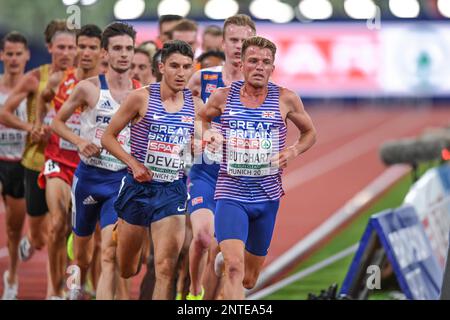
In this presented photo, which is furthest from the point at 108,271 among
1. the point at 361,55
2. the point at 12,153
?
the point at 361,55

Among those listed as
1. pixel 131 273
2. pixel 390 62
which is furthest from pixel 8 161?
pixel 390 62

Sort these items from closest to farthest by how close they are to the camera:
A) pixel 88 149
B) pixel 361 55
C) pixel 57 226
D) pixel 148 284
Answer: pixel 88 149 < pixel 57 226 < pixel 148 284 < pixel 361 55

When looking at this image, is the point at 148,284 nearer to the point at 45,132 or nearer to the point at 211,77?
the point at 45,132

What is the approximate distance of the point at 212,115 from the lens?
30.0ft

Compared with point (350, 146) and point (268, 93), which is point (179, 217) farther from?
point (350, 146)

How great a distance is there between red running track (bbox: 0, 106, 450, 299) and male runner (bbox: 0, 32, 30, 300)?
0.61 m

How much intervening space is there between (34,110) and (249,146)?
3887mm

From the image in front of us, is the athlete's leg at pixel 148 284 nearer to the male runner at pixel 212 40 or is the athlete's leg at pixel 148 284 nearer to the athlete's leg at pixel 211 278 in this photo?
the athlete's leg at pixel 211 278

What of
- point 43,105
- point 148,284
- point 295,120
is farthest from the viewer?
point 43,105

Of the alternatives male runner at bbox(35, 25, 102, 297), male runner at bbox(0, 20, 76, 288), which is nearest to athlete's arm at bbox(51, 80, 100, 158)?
male runner at bbox(35, 25, 102, 297)

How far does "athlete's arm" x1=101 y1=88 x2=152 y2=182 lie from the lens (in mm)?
9195

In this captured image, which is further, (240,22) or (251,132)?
(240,22)

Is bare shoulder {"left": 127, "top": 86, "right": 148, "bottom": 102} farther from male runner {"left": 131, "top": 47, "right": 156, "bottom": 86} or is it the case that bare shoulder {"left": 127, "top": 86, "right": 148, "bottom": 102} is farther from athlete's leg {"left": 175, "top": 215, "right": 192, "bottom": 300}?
male runner {"left": 131, "top": 47, "right": 156, "bottom": 86}
